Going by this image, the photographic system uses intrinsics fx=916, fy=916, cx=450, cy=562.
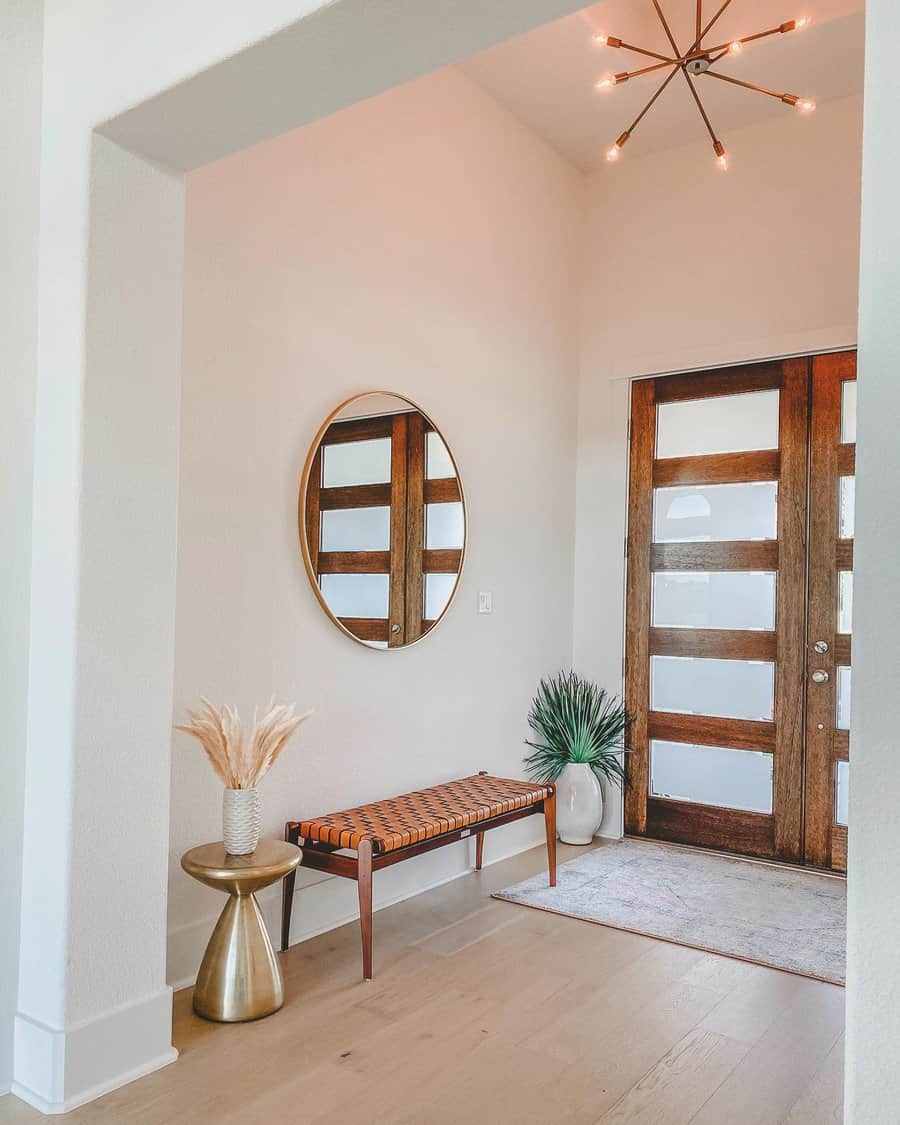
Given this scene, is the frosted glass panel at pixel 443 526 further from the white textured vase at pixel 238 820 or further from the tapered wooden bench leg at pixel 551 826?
the white textured vase at pixel 238 820

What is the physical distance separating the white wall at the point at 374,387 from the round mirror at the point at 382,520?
8 centimetres

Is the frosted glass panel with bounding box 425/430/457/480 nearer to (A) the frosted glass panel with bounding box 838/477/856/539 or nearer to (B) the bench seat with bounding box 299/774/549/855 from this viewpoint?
(B) the bench seat with bounding box 299/774/549/855

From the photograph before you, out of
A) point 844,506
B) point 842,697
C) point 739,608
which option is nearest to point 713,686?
point 739,608

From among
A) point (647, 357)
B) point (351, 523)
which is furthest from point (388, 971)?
point (647, 357)

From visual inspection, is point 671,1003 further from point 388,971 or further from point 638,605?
point 638,605

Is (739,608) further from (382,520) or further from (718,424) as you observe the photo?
(382,520)

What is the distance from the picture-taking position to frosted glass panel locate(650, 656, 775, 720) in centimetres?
440

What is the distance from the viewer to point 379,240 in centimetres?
362

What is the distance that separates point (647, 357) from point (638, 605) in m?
1.29

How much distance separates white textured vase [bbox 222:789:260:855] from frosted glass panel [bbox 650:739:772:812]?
2656 mm

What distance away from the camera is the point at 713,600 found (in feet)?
15.0

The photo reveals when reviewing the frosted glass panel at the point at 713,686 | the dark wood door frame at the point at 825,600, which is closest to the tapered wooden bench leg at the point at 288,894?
the frosted glass panel at the point at 713,686

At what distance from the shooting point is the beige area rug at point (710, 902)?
10.6ft

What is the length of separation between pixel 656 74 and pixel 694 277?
984mm
